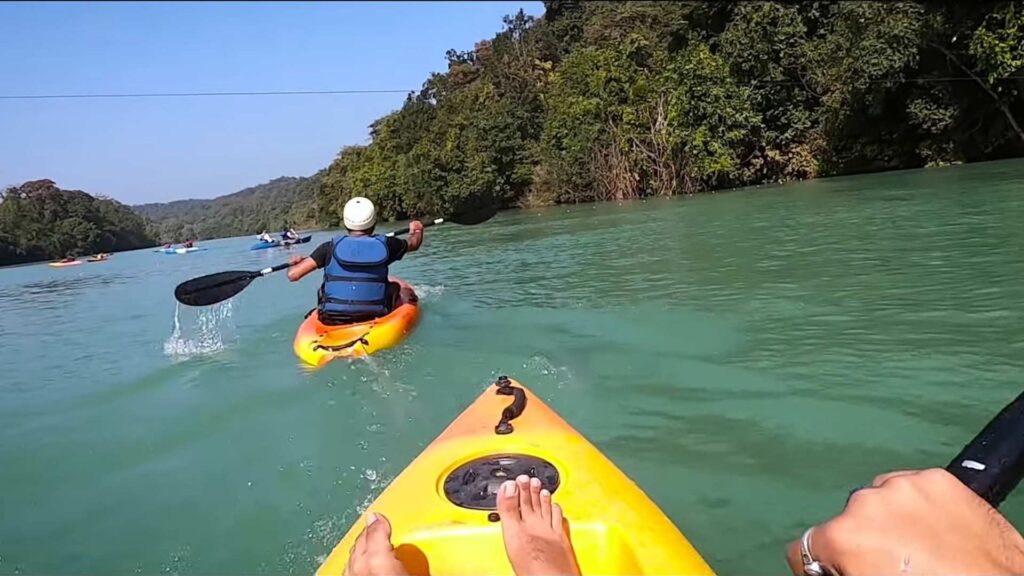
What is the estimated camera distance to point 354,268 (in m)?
4.69

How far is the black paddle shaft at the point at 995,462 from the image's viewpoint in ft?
4.11

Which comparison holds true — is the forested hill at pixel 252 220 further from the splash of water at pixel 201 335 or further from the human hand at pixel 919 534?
the human hand at pixel 919 534

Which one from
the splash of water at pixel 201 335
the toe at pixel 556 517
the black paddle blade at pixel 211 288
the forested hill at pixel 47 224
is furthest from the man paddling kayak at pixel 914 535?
the forested hill at pixel 47 224

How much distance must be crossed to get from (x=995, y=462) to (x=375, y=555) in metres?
1.17

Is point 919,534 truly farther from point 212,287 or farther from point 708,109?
point 708,109

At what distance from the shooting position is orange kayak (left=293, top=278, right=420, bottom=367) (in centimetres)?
445

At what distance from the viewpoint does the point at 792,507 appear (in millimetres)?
2236

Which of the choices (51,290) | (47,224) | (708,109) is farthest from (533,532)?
(47,224)

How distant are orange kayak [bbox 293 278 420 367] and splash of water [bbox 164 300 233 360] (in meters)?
1.49

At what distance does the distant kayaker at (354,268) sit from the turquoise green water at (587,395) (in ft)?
1.31

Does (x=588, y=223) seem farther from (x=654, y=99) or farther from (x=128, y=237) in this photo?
(x=128, y=237)

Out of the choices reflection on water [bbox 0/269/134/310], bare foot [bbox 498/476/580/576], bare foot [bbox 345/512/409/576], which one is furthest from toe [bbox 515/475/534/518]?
reflection on water [bbox 0/269/134/310]

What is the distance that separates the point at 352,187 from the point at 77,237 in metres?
16.3

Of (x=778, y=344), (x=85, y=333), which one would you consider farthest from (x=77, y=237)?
(x=778, y=344)
